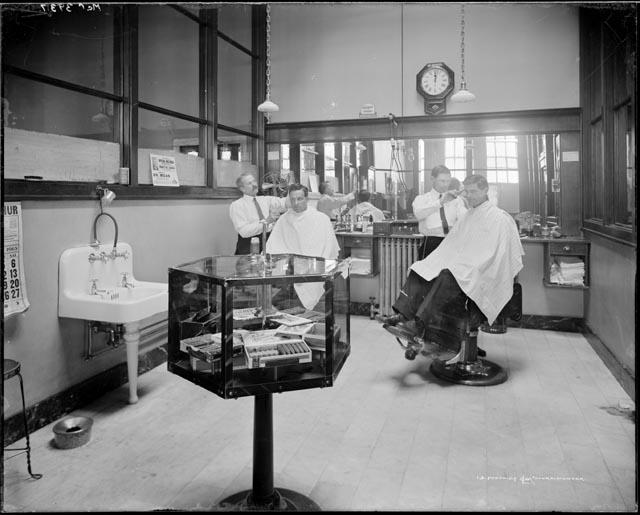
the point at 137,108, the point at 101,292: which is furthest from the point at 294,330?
the point at 137,108

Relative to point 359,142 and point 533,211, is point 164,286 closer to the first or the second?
point 359,142

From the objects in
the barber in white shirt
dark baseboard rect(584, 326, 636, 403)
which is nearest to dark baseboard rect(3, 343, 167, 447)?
the barber in white shirt

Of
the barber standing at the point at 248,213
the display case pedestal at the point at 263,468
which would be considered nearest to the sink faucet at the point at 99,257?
the barber standing at the point at 248,213

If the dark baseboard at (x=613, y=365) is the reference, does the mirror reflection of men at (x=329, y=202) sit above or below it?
above

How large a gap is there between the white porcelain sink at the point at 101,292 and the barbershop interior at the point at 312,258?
0.01 metres

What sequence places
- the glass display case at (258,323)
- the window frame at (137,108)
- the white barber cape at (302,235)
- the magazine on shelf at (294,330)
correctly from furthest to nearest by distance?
the white barber cape at (302,235) < the window frame at (137,108) < the magazine on shelf at (294,330) < the glass display case at (258,323)

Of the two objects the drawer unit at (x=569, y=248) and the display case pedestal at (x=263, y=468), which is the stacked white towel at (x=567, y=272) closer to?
the drawer unit at (x=569, y=248)

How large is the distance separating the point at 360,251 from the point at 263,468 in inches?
137

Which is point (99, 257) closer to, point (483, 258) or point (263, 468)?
point (263, 468)

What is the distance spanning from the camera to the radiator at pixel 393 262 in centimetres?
486

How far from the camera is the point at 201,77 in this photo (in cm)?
427

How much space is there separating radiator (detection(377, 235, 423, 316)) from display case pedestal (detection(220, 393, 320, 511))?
3.22 meters

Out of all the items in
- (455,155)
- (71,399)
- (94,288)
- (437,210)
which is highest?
(455,155)

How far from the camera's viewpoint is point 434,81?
4.81m
